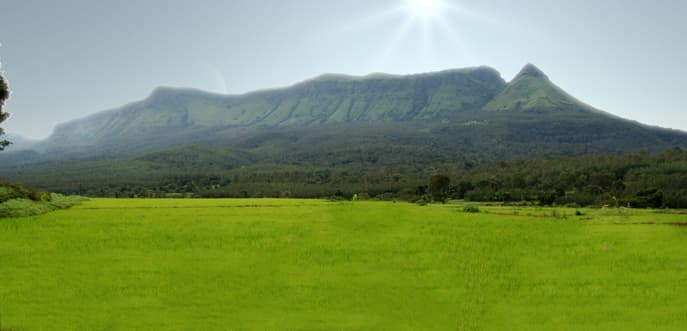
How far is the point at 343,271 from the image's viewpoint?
931 inches

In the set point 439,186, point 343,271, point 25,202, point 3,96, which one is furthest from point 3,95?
point 439,186

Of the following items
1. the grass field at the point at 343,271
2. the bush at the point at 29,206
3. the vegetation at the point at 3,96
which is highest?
the vegetation at the point at 3,96

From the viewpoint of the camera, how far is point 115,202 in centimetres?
4038

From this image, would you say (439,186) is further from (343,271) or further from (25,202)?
(343,271)

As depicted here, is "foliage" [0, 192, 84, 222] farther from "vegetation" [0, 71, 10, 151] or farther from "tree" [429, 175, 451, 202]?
"tree" [429, 175, 451, 202]

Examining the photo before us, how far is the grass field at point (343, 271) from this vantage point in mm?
19359

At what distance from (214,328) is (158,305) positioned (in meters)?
3.47

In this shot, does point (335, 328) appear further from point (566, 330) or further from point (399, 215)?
point (399, 215)

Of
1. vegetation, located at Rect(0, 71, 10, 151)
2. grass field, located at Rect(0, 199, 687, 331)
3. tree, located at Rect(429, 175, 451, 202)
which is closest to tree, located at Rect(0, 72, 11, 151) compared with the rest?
vegetation, located at Rect(0, 71, 10, 151)

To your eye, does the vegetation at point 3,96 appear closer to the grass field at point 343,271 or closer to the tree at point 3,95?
the tree at point 3,95

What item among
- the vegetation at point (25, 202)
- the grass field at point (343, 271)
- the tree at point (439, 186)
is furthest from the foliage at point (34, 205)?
the tree at point (439, 186)

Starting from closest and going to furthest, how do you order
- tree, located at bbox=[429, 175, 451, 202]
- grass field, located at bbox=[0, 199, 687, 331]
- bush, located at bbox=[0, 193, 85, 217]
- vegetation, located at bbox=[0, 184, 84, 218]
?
grass field, located at bbox=[0, 199, 687, 331] < bush, located at bbox=[0, 193, 85, 217] < vegetation, located at bbox=[0, 184, 84, 218] < tree, located at bbox=[429, 175, 451, 202]

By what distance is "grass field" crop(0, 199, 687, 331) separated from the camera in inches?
762

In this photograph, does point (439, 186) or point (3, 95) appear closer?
point (3, 95)
